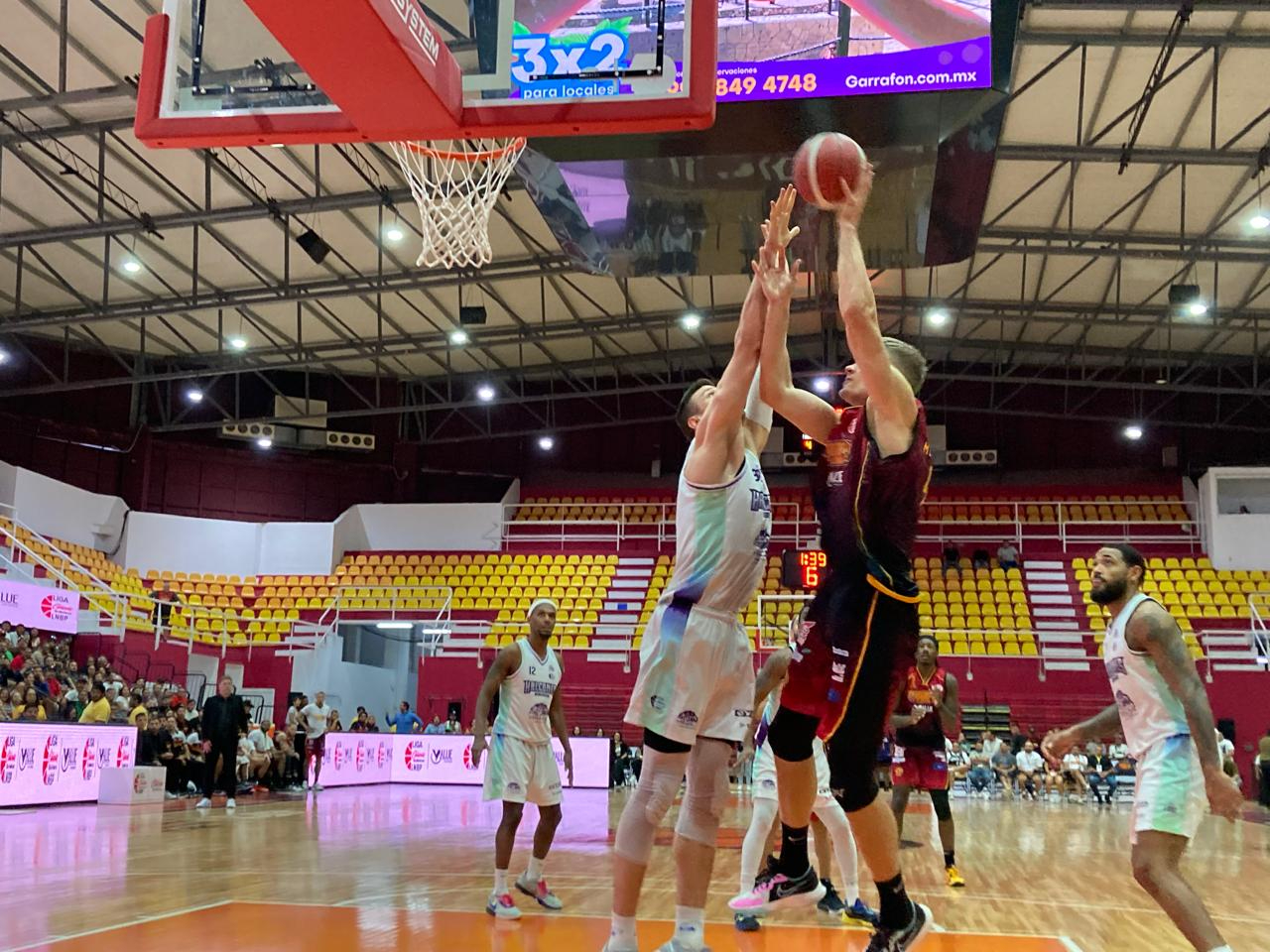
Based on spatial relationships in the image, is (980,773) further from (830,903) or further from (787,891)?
(787,891)

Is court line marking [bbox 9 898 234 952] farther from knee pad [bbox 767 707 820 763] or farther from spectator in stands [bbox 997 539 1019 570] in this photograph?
spectator in stands [bbox 997 539 1019 570]

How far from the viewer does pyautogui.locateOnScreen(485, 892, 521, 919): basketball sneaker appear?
6160 millimetres

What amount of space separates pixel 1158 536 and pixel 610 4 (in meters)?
24.3

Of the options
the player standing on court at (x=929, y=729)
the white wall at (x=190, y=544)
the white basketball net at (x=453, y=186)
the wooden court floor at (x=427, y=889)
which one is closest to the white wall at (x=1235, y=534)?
the wooden court floor at (x=427, y=889)

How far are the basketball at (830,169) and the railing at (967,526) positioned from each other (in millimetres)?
22246

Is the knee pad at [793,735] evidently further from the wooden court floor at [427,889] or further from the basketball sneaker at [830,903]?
the basketball sneaker at [830,903]

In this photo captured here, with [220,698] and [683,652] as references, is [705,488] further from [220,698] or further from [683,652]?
[220,698]

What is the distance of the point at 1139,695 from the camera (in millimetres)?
4652

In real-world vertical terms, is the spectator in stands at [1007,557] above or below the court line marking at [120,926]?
above

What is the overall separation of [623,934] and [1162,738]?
229 cm

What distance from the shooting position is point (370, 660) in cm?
2897

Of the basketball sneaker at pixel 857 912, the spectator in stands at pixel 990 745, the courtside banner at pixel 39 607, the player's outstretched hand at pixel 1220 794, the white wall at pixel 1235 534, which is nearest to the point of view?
the player's outstretched hand at pixel 1220 794

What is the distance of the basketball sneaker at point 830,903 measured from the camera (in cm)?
670

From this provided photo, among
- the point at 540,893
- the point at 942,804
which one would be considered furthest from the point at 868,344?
the point at 942,804
